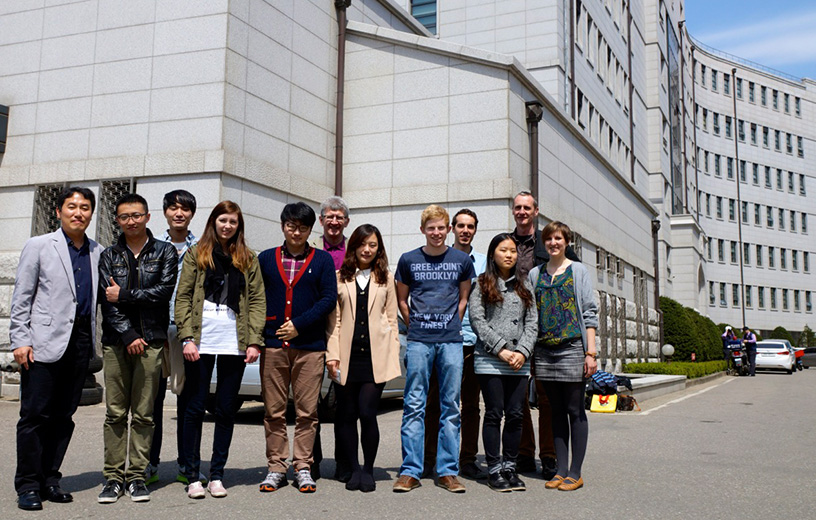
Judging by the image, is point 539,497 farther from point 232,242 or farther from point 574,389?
point 232,242

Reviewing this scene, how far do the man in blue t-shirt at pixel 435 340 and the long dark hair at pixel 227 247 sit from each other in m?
1.20

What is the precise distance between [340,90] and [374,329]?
423 inches

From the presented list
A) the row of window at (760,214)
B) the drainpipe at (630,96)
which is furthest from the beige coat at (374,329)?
the row of window at (760,214)

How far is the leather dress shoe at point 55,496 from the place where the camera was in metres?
5.10

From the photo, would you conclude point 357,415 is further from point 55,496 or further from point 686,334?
point 686,334

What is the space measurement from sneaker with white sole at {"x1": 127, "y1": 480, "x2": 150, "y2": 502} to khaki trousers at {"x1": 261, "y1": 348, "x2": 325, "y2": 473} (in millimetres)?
884

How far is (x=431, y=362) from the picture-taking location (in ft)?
19.2

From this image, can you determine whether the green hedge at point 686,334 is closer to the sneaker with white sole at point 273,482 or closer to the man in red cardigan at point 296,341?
the man in red cardigan at point 296,341

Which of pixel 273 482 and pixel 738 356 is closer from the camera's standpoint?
pixel 273 482

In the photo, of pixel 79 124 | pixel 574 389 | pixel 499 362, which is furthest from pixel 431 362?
pixel 79 124

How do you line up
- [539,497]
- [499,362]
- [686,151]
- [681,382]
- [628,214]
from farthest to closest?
[686,151]
[628,214]
[681,382]
[499,362]
[539,497]

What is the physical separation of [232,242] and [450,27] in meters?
21.6

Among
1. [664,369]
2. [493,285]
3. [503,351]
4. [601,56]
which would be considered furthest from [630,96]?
[503,351]

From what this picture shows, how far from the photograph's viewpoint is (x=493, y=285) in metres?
5.93
